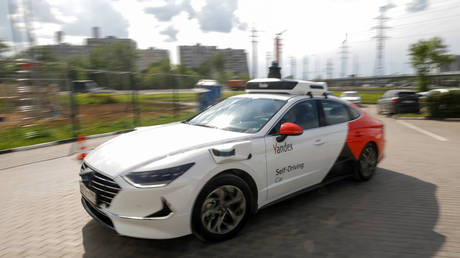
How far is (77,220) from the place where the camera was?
380 cm

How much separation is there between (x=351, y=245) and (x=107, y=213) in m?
2.50

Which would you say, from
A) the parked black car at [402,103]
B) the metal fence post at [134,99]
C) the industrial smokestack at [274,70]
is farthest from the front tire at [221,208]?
the parked black car at [402,103]

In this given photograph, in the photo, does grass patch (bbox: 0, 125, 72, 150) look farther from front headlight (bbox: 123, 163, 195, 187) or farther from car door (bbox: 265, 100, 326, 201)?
car door (bbox: 265, 100, 326, 201)

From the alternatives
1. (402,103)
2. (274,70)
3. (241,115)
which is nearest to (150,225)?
(241,115)

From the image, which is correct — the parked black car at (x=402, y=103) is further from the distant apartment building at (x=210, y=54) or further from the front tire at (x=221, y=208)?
the distant apartment building at (x=210, y=54)

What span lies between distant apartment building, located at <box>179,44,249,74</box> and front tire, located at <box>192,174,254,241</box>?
14362cm

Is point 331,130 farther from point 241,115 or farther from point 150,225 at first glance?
point 150,225

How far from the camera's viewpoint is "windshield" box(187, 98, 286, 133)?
3.81 m

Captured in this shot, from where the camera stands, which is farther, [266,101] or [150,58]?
[150,58]

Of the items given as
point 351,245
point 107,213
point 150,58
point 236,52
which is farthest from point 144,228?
point 236,52

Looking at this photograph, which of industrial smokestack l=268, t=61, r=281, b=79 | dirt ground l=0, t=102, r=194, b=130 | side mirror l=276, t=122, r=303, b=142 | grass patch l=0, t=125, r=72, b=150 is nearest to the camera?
Answer: side mirror l=276, t=122, r=303, b=142

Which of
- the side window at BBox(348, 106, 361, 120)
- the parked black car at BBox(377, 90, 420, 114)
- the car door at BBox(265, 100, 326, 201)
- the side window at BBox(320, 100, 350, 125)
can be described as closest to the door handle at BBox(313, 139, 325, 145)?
the car door at BBox(265, 100, 326, 201)

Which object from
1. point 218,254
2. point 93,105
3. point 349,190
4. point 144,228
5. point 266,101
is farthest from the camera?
point 93,105

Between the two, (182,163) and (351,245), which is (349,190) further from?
(182,163)
